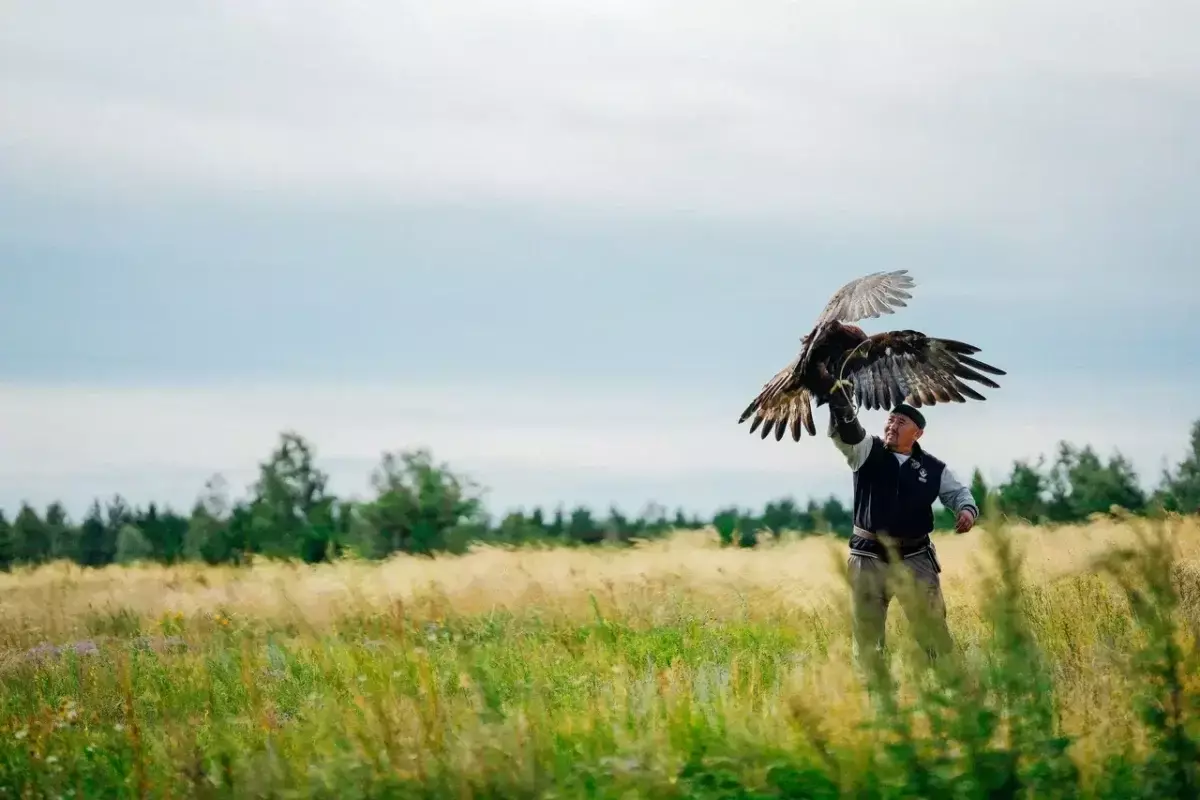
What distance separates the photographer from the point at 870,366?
23.1 feet

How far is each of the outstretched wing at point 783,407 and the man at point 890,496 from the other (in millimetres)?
220

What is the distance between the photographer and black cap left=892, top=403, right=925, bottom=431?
6.96 m

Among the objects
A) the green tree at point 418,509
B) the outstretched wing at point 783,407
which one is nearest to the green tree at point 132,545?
the green tree at point 418,509

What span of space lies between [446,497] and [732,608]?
2205cm

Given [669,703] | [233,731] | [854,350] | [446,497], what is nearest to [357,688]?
[233,731]

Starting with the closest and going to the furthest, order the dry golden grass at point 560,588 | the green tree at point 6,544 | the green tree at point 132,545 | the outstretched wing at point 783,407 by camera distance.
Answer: the outstretched wing at point 783,407, the dry golden grass at point 560,588, the green tree at point 6,544, the green tree at point 132,545

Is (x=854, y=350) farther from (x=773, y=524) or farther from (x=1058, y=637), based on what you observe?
(x=773, y=524)

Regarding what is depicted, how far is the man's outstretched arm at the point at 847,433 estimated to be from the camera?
670 centimetres

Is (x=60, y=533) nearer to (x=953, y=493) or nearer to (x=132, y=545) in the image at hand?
(x=132, y=545)

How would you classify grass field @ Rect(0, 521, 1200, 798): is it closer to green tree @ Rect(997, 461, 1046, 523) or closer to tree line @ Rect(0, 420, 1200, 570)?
tree line @ Rect(0, 420, 1200, 570)

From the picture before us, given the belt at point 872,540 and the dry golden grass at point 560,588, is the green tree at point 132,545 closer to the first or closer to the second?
the dry golden grass at point 560,588

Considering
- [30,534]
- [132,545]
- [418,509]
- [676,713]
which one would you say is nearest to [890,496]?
[676,713]

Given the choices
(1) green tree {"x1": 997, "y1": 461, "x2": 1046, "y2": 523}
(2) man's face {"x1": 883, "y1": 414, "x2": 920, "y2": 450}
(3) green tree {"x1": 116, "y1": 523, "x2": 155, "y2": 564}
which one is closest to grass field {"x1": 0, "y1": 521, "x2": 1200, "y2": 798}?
(2) man's face {"x1": 883, "y1": 414, "x2": 920, "y2": 450}

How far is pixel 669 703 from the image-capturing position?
16.8 ft
